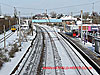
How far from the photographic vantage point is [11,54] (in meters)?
16.2

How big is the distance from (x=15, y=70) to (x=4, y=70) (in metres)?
0.85

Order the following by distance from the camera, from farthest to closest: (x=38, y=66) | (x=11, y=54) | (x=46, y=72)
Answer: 1. (x=11, y=54)
2. (x=38, y=66)
3. (x=46, y=72)

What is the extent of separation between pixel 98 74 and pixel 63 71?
242 centimetres

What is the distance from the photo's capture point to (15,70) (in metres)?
11.4

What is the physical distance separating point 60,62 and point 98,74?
13.4 ft

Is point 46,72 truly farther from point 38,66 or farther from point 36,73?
A: point 38,66

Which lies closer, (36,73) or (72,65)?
(36,73)

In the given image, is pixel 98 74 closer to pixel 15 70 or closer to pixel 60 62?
pixel 60 62

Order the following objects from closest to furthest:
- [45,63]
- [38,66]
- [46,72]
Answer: [46,72] → [38,66] → [45,63]

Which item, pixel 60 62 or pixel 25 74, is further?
pixel 60 62

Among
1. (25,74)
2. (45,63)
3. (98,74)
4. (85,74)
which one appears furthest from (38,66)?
(98,74)

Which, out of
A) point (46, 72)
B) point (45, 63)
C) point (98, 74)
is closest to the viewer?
point (98, 74)

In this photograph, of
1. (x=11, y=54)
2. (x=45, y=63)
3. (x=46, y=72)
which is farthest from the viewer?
(x=11, y=54)

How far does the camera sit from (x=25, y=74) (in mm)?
10766
